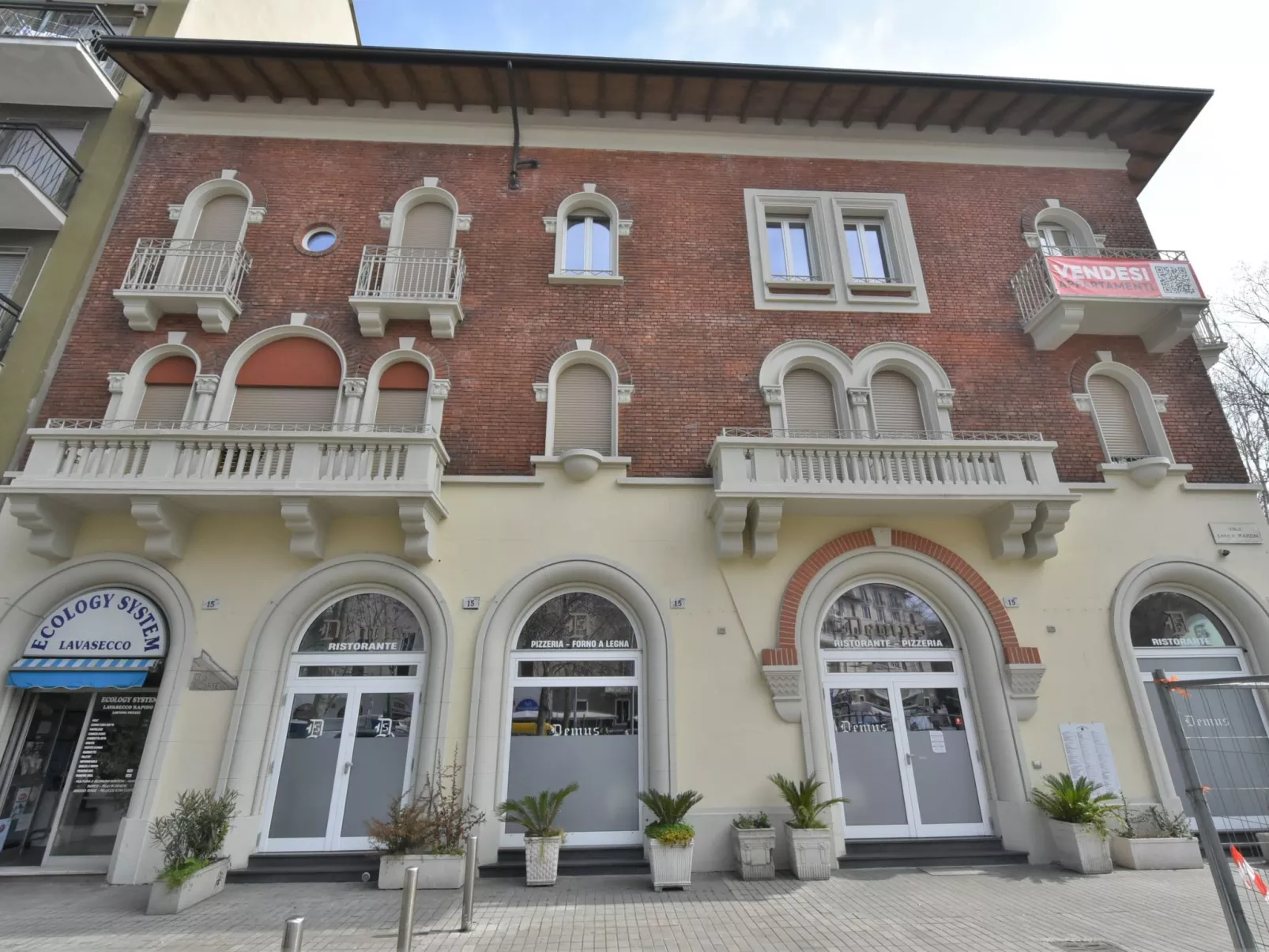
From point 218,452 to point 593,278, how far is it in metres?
6.83

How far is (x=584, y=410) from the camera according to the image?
11000mm

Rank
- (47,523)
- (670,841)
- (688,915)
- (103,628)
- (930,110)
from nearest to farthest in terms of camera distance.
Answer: (688,915) → (670,841) → (47,523) → (103,628) → (930,110)

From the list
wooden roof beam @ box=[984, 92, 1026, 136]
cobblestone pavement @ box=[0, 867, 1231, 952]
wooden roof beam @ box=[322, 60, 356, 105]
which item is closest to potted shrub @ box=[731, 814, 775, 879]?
cobblestone pavement @ box=[0, 867, 1231, 952]

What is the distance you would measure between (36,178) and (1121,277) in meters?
20.3

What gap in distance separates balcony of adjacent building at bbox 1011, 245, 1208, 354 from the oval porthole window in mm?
13314

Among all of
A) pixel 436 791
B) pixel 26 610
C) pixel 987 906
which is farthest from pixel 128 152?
pixel 987 906

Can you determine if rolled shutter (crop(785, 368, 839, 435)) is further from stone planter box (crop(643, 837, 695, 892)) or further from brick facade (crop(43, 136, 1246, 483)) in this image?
stone planter box (crop(643, 837, 695, 892))

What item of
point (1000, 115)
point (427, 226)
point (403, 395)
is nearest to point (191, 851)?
point (403, 395)

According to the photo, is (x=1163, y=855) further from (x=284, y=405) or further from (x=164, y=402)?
(x=164, y=402)

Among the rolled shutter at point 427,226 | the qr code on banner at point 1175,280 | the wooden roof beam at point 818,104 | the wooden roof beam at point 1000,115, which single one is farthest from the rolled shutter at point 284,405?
the qr code on banner at point 1175,280

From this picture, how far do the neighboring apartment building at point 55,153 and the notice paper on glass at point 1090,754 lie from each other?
1696cm

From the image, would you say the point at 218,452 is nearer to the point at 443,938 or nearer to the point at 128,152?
the point at 443,938

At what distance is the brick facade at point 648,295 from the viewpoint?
10.8 meters

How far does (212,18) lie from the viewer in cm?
1427
